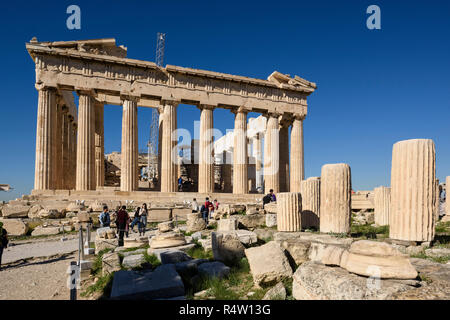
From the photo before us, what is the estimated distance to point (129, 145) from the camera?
21.2 m

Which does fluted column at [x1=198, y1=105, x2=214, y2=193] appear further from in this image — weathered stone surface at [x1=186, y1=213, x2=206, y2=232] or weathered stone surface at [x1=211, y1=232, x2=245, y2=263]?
weathered stone surface at [x1=211, y1=232, x2=245, y2=263]

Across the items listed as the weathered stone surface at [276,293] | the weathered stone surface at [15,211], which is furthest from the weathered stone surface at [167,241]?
the weathered stone surface at [15,211]

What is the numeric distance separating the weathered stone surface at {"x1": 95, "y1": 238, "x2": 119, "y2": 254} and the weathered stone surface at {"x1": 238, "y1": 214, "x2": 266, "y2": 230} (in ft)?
15.2

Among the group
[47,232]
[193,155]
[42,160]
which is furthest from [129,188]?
[193,155]

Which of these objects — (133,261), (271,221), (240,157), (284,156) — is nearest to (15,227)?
(133,261)

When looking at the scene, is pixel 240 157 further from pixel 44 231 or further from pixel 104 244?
pixel 104 244

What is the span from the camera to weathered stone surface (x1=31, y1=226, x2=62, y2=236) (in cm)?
1398

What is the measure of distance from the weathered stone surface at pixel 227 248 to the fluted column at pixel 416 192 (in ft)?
13.1

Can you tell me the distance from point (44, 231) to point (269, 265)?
12.9 metres

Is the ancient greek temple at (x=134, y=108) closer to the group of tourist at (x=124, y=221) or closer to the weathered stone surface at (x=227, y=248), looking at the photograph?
the group of tourist at (x=124, y=221)

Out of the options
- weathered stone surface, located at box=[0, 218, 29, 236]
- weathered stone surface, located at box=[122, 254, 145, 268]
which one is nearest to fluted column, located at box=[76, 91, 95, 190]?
weathered stone surface, located at box=[0, 218, 29, 236]
